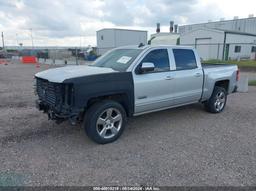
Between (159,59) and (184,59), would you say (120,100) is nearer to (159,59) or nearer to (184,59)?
(159,59)

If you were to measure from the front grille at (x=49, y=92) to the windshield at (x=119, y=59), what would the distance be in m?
1.28

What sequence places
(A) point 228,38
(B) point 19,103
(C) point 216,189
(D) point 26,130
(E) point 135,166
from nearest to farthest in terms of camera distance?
1. (C) point 216,189
2. (E) point 135,166
3. (D) point 26,130
4. (B) point 19,103
5. (A) point 228,38

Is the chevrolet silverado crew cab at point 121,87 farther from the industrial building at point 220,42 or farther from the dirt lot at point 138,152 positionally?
the industrial building at point 220,42

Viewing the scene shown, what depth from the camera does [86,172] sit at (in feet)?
10.00

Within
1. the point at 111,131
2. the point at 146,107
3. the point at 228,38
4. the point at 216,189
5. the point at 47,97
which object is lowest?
the point at 216,189

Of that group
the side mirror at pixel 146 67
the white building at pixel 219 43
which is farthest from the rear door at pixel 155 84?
the white building at pixel 219 43

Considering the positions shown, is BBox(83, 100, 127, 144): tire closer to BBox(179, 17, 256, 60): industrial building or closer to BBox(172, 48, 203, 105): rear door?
BBox(172, 48, 203, 105): rear door

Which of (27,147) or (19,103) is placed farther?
(19,103)

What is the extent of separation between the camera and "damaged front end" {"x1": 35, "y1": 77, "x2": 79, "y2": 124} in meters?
3.44

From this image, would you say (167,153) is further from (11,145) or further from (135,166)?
(11,145)

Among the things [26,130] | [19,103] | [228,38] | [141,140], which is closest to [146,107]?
[141,140]

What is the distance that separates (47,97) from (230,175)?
337cm

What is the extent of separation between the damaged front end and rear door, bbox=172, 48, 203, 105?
2385mm

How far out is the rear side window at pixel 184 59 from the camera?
15.8 ft
